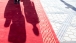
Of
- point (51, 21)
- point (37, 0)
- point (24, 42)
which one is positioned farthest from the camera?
point (37, 0)

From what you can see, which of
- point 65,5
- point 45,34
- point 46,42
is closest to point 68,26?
point 45,34

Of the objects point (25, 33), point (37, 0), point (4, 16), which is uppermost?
point (25, 33)

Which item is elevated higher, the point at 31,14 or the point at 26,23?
the point at 26,23

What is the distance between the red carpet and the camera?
5.51 meters

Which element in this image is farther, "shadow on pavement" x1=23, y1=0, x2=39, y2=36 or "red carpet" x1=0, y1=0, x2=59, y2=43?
"shadow on pavement" x1=23, y1=0, x2=39, y2=36

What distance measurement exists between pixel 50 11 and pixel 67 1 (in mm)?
2805

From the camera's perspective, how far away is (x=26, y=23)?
6.68m

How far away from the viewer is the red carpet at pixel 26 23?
5512mm

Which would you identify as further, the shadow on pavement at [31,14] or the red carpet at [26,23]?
the shadow on pavement at [31,14]

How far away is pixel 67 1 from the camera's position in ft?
34.6

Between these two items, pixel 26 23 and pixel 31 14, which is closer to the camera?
pixel 26 23

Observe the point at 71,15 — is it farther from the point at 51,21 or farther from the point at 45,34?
the point at 45,34

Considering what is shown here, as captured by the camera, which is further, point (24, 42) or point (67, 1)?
point (67, 1)

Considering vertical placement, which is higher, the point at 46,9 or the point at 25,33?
the point at 25,33
